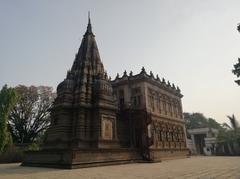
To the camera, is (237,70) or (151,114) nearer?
(237,70)

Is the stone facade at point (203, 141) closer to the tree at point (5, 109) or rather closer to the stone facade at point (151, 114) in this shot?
the stone facade at point (151, 114)

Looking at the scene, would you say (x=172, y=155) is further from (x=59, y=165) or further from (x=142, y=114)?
(x=59, y=165)

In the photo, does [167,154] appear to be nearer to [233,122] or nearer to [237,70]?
[237,70]

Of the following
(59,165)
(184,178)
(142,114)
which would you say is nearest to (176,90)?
(142,114)

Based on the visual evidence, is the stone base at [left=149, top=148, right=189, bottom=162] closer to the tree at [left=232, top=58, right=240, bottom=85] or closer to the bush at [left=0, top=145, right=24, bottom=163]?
the tree at [left=232, top=58, right=240, bottom=85]

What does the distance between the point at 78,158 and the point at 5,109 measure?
1596 centimetres

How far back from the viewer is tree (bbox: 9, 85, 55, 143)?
3566cm

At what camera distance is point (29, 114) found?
36.4 metres

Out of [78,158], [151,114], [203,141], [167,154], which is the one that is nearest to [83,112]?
[78,158]

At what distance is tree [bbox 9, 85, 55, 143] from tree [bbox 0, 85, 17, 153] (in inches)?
272

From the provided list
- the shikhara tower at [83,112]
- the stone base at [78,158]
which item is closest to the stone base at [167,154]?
the stone base at [78,158]

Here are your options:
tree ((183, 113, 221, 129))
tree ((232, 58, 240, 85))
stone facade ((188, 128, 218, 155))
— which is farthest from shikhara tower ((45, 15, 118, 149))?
tree ((183, 113, 221, 129))

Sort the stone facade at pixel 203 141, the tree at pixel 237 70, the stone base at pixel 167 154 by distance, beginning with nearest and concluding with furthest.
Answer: the tree at pixel 237 70
the stone base at pixel 167 154
the stone facade at pixel 203 141

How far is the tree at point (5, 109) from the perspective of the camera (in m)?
26.5
